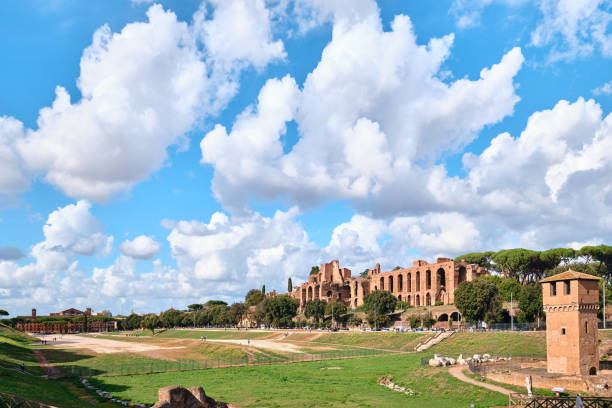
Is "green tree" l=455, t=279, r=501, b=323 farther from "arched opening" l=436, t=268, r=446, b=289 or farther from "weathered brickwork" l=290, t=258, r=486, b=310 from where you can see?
"arched opening" l=436, t=268, r=446, b=289

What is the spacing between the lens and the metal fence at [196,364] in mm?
56447

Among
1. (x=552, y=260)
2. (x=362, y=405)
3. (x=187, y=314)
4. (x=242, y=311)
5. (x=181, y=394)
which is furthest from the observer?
(x=187, y=314)

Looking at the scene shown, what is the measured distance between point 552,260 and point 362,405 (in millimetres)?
97692

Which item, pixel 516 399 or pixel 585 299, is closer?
pixel 516 399

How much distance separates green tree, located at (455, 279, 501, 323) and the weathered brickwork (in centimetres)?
3362

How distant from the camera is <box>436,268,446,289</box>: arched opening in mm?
133438

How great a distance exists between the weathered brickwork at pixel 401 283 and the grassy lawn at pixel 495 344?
53400 mm

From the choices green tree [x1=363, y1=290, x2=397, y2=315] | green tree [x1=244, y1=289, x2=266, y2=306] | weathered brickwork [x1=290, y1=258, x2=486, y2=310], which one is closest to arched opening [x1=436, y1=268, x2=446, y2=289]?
weathered brickwork [x1=290, y1=258, x2=486, y2=310]

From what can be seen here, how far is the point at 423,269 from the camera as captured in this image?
13762 centimetres

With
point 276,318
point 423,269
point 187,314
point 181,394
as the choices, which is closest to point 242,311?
point 276,318

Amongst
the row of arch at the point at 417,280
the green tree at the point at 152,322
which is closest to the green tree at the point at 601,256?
the row of arch at the point at 417,280

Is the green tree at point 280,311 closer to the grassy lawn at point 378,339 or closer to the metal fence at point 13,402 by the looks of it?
the grassy lawn at point 378,339

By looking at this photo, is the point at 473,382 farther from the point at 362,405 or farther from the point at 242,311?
the point at 242,311

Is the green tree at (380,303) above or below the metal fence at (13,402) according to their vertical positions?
below
